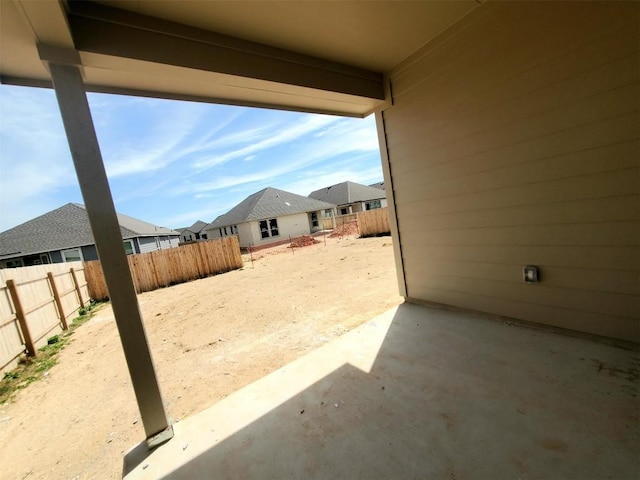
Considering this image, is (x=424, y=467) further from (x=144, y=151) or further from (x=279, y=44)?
(x=144, y=151)

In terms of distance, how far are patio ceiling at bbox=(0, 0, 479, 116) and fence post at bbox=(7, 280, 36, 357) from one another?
14.1 ft

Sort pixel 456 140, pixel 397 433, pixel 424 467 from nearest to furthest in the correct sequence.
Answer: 1. pixel 424 467
2. pixel 397 433
3. pixel 456 140

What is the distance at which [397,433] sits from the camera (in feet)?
5.39

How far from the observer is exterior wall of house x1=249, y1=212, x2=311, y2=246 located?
21.1 meters

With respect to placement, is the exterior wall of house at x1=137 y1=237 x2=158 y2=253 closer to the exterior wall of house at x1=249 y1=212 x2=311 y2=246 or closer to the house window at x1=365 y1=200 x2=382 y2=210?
the exterior wall of house at x1=249 y1=212 x2=311 y2=246

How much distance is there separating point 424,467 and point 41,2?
301 centimetres

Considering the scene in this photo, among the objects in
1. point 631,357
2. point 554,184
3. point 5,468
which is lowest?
point 5,468

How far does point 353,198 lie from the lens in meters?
30.0

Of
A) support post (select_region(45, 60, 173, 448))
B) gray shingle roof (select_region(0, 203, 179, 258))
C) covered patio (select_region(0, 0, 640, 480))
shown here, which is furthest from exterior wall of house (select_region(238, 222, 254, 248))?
support post (select_region(45, 60, 173, 448))

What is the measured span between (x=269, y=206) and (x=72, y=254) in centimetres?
1291

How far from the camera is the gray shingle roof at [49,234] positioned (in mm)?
14680

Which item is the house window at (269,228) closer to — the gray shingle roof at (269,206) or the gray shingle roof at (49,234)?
the gray shingle roof at (269,206)

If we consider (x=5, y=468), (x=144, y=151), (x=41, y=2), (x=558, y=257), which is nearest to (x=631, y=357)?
(x=558, y=257)

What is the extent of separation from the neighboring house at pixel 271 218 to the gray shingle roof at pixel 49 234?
7495 mm
